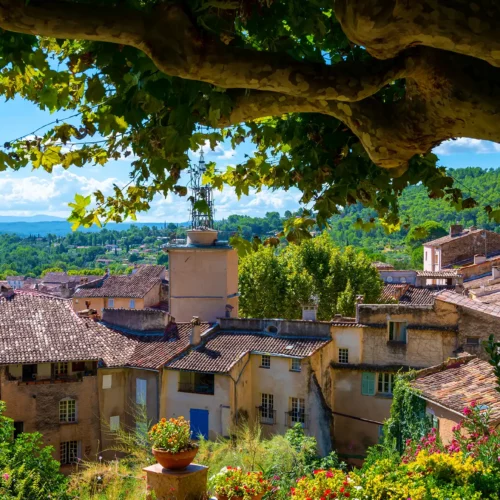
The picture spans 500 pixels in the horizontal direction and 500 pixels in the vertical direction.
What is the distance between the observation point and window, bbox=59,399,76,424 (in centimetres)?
2767

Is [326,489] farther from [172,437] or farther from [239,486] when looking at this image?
[172,437]

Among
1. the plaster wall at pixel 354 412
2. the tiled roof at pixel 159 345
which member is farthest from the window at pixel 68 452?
the plaster wall at pixel 354 412

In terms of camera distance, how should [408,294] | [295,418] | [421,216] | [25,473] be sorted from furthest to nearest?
[421,216] → [408,294] → [295,418] → [25,473]

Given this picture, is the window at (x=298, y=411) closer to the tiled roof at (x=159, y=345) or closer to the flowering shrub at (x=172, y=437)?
the tiled roof at (x=159, y=345)

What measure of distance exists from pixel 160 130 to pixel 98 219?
1.48 meters

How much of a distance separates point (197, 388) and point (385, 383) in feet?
24.1

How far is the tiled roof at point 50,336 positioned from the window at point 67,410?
6.03 ft

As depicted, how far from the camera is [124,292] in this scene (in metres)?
60.2

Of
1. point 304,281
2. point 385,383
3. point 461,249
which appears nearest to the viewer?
point 385,383

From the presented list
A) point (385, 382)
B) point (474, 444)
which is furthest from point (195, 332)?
point (474, 444)

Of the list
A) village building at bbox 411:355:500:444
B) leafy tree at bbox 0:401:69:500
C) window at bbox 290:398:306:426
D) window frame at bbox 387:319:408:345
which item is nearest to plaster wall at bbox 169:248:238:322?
window at bbox 290:398:306:426

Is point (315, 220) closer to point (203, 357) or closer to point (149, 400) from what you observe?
point (203, 357)

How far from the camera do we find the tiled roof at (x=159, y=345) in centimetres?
2792

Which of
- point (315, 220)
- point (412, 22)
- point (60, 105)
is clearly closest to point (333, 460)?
point (315, 220)
